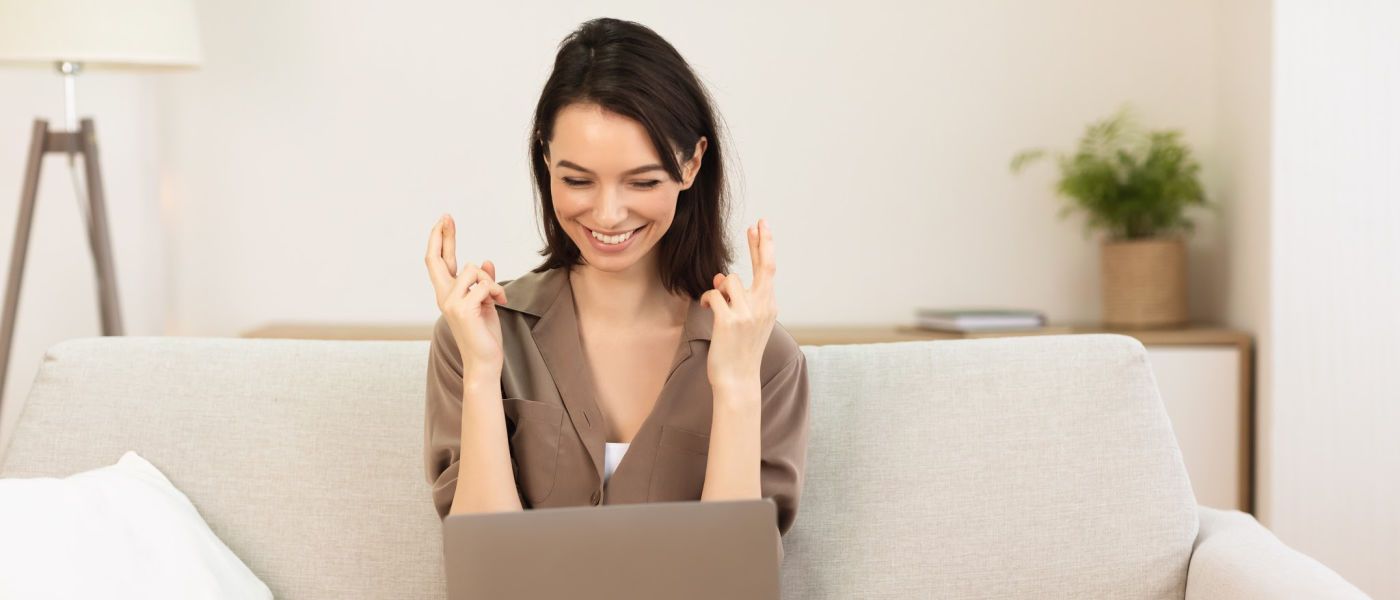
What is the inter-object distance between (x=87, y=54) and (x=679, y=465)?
1.95 m

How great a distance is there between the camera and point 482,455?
60.8 inches

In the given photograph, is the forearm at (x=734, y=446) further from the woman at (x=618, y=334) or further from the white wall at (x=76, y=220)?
the white wall at (x=76, y=220)

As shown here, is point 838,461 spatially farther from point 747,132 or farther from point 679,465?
point 747,132

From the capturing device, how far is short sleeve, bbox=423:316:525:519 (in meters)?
1.61

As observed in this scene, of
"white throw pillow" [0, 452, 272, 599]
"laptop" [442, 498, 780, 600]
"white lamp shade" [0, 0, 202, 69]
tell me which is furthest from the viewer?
"white lamp shade" [0, 0, 202, 69]

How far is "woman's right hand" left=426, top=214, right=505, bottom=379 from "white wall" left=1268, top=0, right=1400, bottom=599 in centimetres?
211

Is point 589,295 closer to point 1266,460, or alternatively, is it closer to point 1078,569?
point 1078,569

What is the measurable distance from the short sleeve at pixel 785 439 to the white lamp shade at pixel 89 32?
6.37ft

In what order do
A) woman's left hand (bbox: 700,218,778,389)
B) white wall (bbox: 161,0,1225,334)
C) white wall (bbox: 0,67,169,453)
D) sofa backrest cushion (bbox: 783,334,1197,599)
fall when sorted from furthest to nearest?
white wall (bbox: 161,0,1225,334) → white wall (bbox: 0,67,169,453) → sofa backrest cushion (bbox: 783,334,1197,599) → woman's left hand (bbox: 700,218,778,389)

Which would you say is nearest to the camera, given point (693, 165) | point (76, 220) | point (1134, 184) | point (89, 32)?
point (693, 165)

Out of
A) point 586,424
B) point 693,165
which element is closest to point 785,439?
point 586,424

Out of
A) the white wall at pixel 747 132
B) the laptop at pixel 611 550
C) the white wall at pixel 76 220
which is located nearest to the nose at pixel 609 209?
the laptop at pixel 611 550

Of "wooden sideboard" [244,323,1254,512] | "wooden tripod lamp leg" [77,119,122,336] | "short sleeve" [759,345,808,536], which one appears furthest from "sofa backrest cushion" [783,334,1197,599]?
"wooden tripod lamp leg" [77,119,122,336]

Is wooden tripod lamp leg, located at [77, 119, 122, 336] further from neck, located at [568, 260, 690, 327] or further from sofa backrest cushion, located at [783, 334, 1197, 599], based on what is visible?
sofa backrest cushion, located at [783, 334, 1197, 599]
